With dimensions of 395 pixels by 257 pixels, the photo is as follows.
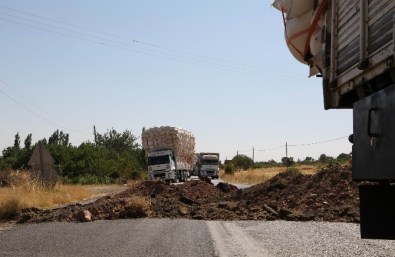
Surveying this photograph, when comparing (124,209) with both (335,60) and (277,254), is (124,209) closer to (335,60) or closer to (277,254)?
(277,254)

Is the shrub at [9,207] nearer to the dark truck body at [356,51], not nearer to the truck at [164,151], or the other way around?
the dark truck body at [356,51]

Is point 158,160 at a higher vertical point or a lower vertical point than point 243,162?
lower

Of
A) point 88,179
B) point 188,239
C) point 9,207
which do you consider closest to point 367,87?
point 188,239

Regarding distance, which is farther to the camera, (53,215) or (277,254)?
(53,215)

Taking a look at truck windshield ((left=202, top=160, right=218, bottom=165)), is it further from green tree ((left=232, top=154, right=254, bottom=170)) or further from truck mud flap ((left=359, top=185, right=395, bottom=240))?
truck mud flap ((left=359, top=185, right=395, bottom=240))

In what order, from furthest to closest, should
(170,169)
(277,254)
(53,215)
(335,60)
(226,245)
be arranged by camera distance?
(170,169), (53,215), (226,245), (277,254), (335,60)

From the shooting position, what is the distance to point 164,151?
45906mm

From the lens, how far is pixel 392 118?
3445 mm

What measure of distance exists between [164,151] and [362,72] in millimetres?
41875

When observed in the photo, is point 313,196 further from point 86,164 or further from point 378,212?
point 86,164

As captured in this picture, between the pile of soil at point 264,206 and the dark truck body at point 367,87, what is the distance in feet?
34.6

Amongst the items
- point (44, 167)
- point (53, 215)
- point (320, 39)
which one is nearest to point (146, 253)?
point (320, 39)

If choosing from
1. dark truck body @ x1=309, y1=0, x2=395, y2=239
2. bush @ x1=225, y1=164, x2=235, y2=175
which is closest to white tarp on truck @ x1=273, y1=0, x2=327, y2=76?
dark truck body @ x1=309, y1=0, x2=395, y2=239

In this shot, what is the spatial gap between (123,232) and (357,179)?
31.0 ft
